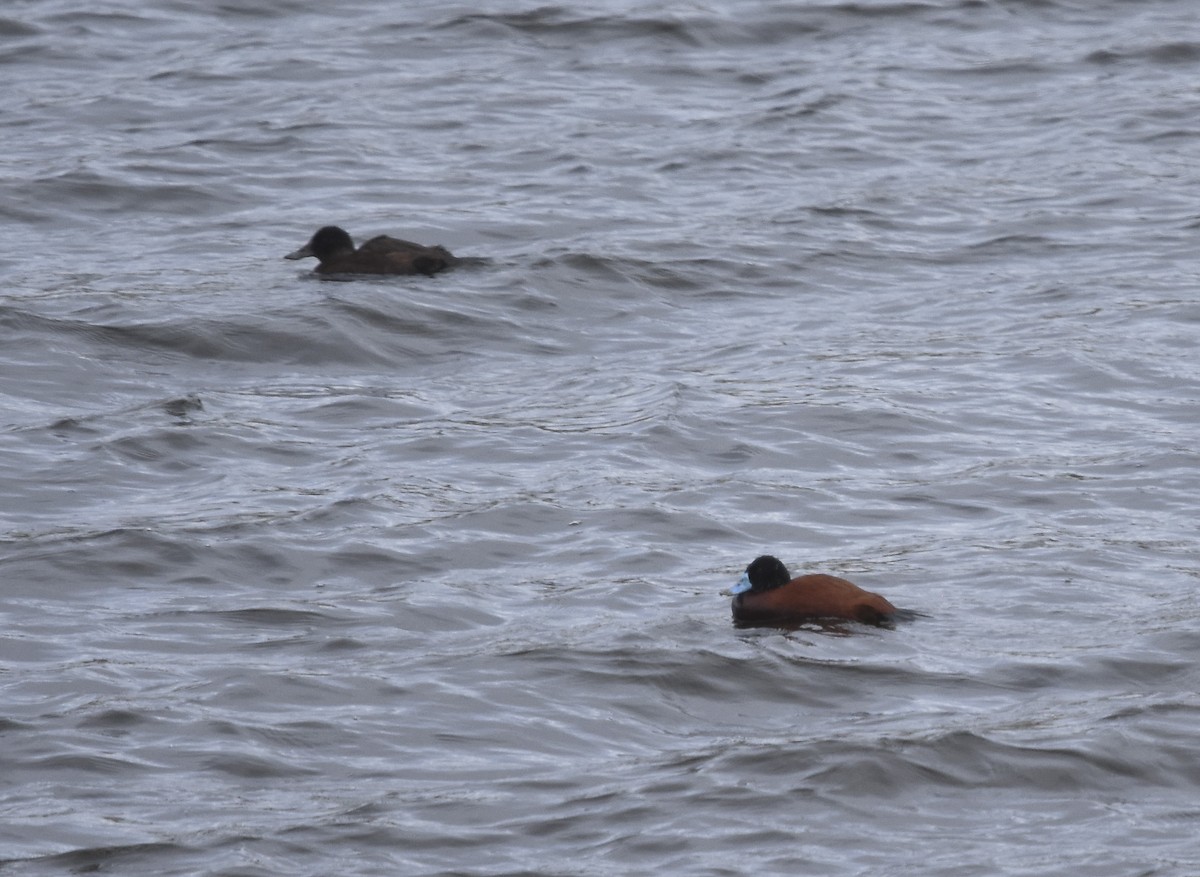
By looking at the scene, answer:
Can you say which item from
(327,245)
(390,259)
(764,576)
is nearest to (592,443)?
(764,576)

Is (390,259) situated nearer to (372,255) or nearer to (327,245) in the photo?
(372,255)

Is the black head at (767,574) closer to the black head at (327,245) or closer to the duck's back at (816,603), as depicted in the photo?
the duck's back at (816,603)

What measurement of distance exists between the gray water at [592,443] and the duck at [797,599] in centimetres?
12

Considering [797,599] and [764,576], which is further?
[764,576]

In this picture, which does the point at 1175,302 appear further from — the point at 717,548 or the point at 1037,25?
the point at 1037,25

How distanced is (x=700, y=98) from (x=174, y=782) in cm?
1339

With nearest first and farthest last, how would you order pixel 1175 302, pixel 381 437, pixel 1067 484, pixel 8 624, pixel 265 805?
pixel 265 805, pixel 8 624, pixel 1067 484, pixel 381 437, pixel 1175 302

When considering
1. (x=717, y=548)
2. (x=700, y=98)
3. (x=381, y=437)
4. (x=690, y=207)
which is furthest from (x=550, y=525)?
(x=700, y=98)

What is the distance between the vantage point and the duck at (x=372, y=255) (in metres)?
14.6

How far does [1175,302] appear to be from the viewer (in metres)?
13.8

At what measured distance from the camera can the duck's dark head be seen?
8.70 m

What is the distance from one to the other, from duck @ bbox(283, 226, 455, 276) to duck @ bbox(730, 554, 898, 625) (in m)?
6.27

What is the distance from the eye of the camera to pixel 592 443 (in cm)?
1130

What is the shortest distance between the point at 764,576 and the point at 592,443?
274 centimetres
